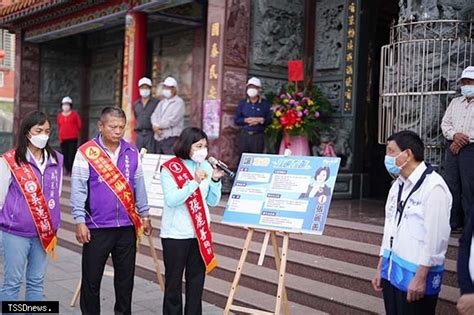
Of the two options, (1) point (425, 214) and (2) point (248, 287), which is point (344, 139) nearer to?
(2) point (248, 287)

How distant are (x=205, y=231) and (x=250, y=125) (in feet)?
13.2

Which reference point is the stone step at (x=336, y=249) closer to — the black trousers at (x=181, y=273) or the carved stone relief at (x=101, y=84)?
the black trousers at (x=181, y=273)

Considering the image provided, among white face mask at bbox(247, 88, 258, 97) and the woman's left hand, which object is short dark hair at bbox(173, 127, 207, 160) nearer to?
the woman's left hand

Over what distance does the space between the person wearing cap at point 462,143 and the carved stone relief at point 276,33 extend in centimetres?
367

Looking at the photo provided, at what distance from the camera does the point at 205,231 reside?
383 cm

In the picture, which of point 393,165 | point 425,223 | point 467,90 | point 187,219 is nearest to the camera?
point 425,223

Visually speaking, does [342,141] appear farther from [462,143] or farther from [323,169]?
[323,169]

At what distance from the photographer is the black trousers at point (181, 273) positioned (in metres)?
3.78

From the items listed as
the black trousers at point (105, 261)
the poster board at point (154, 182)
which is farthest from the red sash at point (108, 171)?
the poster board at point (154, 182)

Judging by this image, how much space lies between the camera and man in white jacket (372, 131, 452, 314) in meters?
2.87

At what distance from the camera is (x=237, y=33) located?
8047 mm

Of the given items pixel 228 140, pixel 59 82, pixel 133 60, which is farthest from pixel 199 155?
pixel 59 82

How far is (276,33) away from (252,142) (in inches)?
74.9

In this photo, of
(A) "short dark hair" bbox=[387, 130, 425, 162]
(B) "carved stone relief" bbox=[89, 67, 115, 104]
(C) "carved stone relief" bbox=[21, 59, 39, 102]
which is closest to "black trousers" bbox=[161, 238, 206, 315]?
(A) "short dark hair" bbox=[387, 130, 425, 162]
